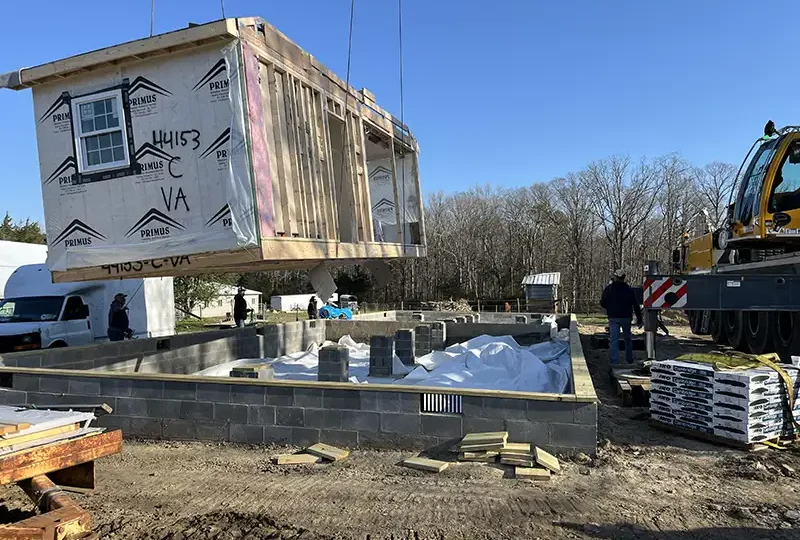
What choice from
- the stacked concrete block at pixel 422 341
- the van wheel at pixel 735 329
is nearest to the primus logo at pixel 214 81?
the stacked concrete block at pixel 422 341

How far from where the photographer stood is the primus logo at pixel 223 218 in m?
6.55

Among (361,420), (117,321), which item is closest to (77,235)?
(361,420)

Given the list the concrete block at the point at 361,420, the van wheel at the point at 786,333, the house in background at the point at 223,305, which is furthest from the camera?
the house in background at the point at 223,305

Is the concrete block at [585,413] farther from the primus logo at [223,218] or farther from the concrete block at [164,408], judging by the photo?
the concrete block at [164,408]

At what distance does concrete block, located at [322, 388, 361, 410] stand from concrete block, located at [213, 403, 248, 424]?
1.00 meters

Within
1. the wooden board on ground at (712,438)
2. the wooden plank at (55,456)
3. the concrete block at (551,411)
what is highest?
the wooden plank at (55,456)

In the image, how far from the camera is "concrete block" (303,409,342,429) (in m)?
6.30

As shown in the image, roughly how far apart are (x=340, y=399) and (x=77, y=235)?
4.12 metres

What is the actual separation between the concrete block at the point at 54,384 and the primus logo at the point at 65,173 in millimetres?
2524

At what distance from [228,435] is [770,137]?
1058 cm

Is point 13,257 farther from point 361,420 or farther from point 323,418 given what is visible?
point 361,420

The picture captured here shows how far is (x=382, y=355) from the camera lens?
10.8 metres

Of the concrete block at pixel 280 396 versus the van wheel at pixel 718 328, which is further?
the van wheel at pixel 718 328

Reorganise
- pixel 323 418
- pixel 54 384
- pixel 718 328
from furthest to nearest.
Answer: pixel 718 328, pixel 54 384, pixel 323 418
